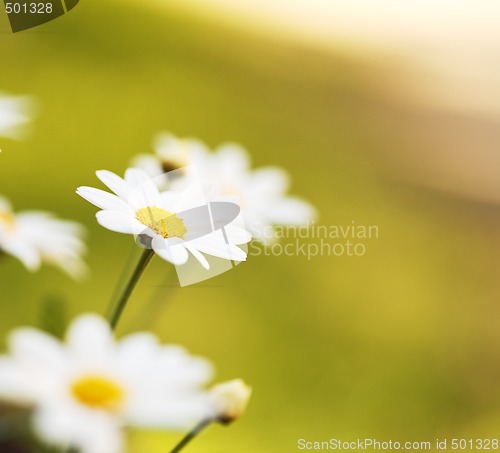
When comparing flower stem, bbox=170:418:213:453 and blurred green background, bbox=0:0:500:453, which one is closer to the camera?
flower stem, bbox=170:418:213:453

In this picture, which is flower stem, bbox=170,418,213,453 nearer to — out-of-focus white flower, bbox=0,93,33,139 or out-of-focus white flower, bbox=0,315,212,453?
out-of-focus white flower, bbox=0,315,212,453

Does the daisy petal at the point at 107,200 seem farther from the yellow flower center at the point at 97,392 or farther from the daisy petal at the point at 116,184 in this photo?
the yellow flower center at the point at 97,392

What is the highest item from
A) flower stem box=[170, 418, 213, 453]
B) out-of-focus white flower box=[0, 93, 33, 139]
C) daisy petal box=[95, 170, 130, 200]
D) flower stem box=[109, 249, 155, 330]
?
out-of-focus white flower box=[0, 93, 33, 139]

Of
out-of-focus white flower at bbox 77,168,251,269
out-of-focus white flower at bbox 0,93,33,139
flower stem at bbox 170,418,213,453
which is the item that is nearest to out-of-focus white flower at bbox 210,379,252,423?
flower stem at bbox 170,418,213,453

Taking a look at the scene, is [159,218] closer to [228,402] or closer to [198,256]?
[198,256]

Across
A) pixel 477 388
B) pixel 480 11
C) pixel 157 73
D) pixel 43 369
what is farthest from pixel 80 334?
pixel 480 11

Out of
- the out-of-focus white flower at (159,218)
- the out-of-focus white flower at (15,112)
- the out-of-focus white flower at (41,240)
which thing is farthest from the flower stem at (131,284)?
the out-of-focus white flower at (15,112)
